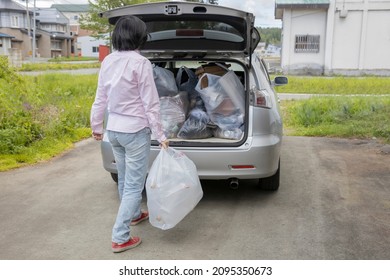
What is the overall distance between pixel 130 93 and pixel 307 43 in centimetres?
2269

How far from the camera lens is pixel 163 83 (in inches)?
198

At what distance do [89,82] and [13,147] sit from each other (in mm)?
8248

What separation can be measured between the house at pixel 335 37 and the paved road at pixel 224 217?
18.9 metres

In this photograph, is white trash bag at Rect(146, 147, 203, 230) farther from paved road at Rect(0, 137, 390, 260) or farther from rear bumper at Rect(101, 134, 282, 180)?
rear bumper at Rect(101, 134, 282, 180)

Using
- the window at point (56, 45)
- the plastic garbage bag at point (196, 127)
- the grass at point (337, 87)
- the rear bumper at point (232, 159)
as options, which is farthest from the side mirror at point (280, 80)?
the window at point (56, 45)

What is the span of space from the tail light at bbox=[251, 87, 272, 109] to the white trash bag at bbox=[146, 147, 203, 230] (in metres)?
1.16

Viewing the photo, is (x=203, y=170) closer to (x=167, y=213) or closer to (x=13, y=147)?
(x=167, y=213)

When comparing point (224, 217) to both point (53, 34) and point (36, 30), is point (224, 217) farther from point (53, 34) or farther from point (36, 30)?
point (53, 34)

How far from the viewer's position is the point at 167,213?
3609 mm

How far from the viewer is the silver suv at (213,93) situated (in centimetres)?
427

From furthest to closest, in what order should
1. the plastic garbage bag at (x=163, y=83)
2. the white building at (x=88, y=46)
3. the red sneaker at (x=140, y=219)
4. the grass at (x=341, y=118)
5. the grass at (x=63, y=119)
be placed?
the white building at (x=88, y=46) < the grass at (x=341, y=118) < the grass at (x=63, y=119) < the plastic garbage bag at (x=163, y=83) < the red sneaker at (x=140, y=219)

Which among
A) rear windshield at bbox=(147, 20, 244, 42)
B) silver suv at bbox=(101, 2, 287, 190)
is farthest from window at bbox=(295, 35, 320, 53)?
rear windshield at bbox=(147, 20, 244, 42)

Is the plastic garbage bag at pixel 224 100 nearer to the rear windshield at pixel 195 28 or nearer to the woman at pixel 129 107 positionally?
the rear windshield at pixel 195 28

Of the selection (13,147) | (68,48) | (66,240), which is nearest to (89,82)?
(13,147)
